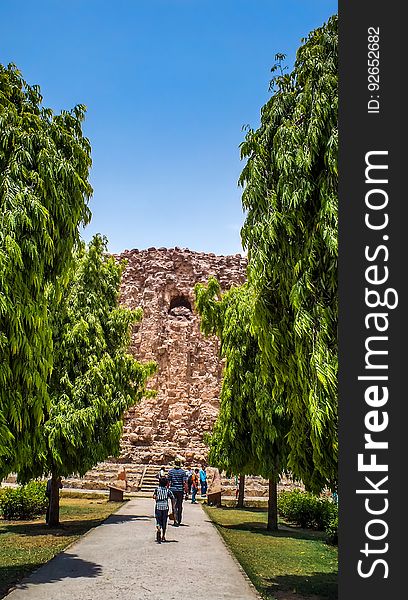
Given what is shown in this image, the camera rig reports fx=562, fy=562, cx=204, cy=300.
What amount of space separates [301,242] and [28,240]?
3590 millimetres

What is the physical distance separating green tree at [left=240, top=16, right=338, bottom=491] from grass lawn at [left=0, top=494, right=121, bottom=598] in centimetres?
460

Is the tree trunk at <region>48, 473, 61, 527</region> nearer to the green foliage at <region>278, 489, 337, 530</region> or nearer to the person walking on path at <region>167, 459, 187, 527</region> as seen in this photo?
the person walking on path at <region>167, 459, 187, 527</region>

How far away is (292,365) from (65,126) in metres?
5.11

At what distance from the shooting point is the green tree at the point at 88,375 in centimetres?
1378

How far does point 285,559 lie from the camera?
430 inches

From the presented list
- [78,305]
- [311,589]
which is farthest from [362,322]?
[78,305]

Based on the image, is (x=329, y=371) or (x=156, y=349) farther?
(x=156, y=349)

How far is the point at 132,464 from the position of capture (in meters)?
37.7

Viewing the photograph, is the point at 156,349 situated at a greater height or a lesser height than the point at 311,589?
greater

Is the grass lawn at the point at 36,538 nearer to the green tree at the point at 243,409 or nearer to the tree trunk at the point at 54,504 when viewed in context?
the tree trunk at the point at 54,504

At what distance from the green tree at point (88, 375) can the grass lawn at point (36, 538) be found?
1.04m

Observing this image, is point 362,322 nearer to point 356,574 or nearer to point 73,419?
point 356,574

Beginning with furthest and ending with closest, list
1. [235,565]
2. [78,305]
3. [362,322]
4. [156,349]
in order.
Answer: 1. [156,349]
2. [78,305]
3. [235,565]
4. [362,322]

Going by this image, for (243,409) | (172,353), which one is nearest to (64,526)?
(243,409)
